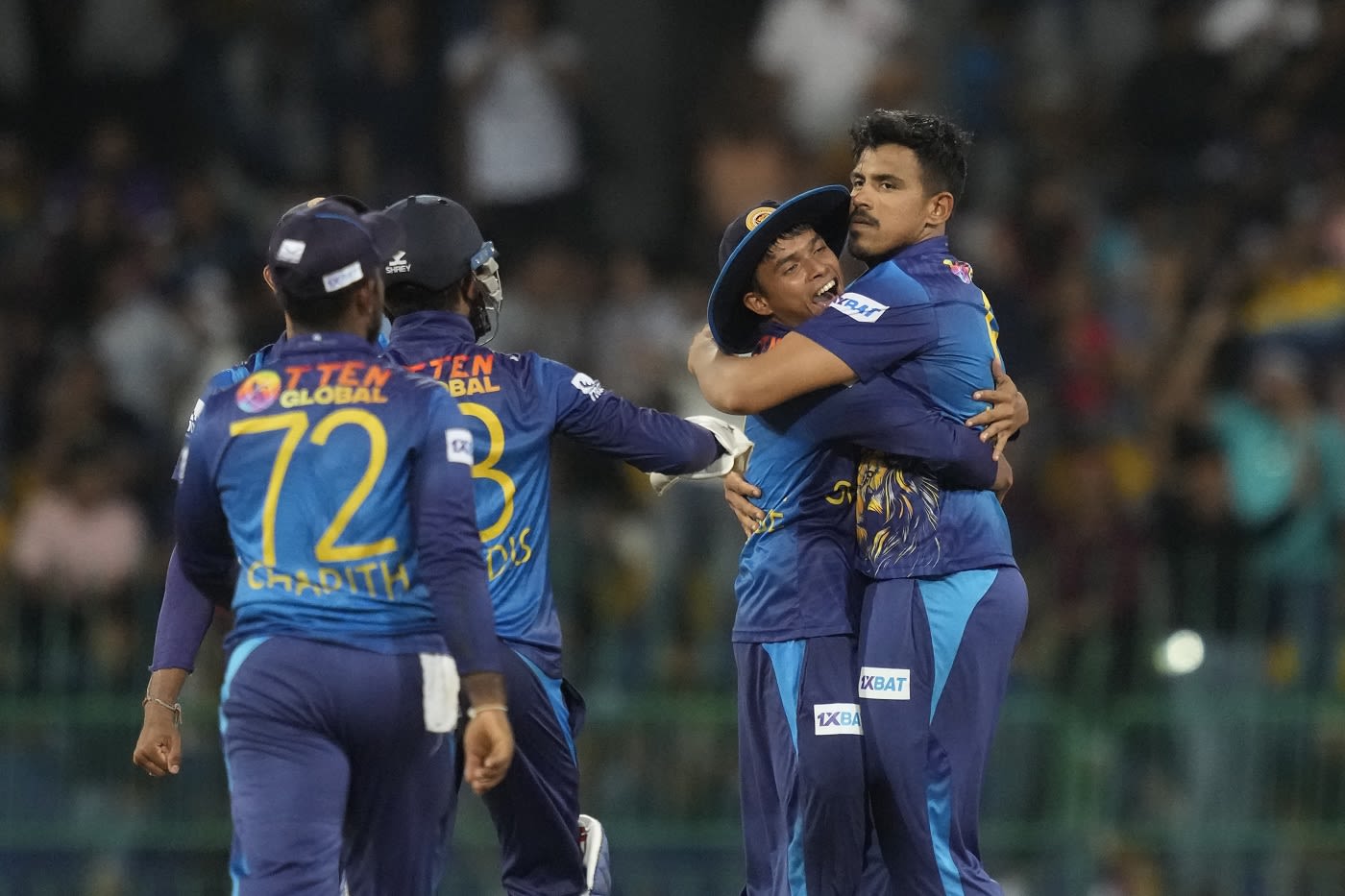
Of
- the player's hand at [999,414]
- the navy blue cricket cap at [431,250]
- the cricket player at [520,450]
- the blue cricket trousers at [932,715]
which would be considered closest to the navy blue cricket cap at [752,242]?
the cricket player at [520,450]

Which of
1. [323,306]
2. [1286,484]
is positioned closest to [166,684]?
[323,306]

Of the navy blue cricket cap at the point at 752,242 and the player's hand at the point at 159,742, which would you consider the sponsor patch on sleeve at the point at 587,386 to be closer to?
the navy blue cricket cap at the point at 752,242

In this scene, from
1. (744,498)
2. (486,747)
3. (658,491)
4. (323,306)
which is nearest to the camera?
(486,747)

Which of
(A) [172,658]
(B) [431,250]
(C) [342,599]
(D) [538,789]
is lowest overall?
(D) [538,789]

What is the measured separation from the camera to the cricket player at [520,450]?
627 cm

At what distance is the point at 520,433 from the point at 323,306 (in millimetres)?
895

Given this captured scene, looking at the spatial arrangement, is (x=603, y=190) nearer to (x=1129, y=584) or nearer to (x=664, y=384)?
(x=664, y=384)

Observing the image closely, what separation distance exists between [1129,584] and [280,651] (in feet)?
19.6

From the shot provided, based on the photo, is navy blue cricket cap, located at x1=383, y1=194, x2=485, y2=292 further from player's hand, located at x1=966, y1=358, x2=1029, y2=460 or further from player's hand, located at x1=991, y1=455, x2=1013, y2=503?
player's hand, located at x1=991, y1=455, x2=1013, y2=503

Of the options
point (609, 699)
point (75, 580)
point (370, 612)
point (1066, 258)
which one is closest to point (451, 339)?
point (370, 612)

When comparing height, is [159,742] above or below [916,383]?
below

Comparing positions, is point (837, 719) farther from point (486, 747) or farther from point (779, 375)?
point (486, 747)

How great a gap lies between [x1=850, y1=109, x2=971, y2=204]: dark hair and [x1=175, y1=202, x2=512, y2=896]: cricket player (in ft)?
6.08

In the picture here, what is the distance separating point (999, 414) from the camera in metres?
6.62
